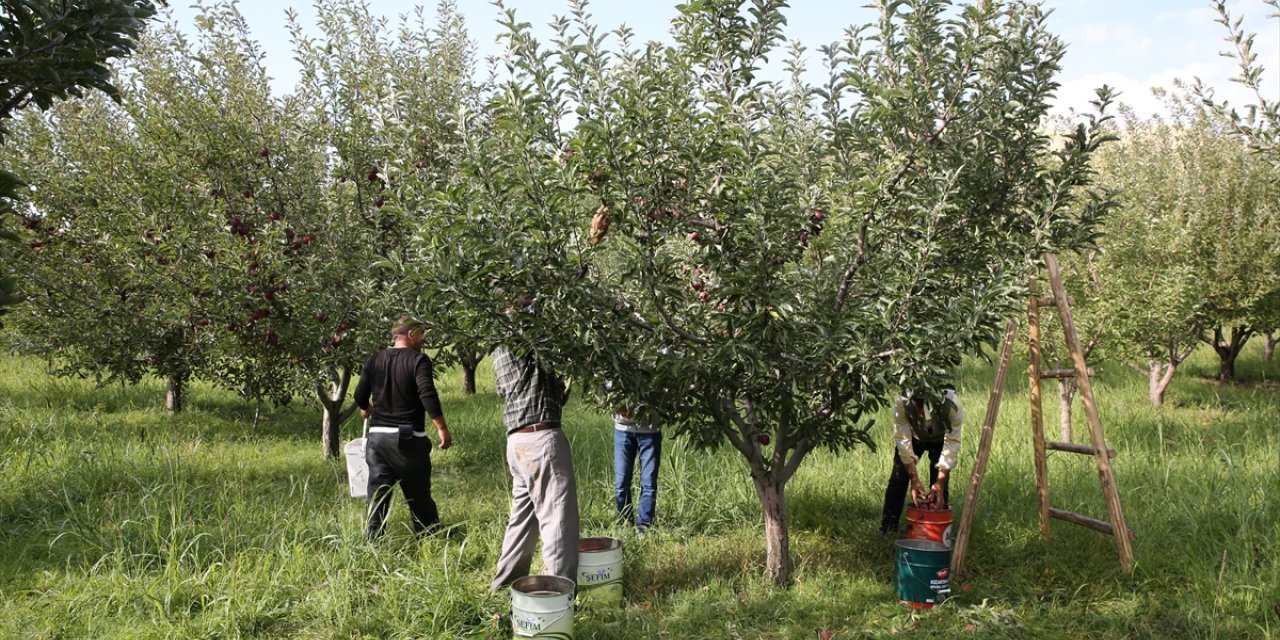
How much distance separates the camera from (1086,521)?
17.3ft

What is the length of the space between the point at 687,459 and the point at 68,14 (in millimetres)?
6097

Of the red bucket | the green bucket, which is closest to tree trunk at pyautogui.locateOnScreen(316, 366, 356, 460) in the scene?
the red bucket

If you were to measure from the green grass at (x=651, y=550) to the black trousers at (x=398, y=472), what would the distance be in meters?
0.20

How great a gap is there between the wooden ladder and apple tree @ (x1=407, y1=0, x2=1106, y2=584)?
3.49 ft

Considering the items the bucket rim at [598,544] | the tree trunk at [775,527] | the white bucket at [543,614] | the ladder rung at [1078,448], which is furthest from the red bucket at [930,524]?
the white bucket at [543,614]

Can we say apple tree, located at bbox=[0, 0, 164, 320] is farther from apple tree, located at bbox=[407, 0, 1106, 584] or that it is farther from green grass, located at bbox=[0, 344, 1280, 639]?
green grass, located at bbox=[0, 344, 1280, 639]

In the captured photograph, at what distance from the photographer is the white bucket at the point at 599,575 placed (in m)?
4.86

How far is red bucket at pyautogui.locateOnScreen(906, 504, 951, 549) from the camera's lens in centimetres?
514

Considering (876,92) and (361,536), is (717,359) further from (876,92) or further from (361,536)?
(361,536)

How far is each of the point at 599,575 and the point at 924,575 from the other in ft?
5.91

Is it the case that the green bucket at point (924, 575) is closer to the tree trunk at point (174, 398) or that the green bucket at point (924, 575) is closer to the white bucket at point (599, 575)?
the white bucket at point (599, 575)

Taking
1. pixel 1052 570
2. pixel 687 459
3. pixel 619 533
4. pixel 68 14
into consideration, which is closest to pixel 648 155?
pixel 68 14

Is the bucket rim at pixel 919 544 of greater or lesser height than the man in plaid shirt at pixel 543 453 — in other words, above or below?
below

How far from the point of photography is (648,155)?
12.9ft
